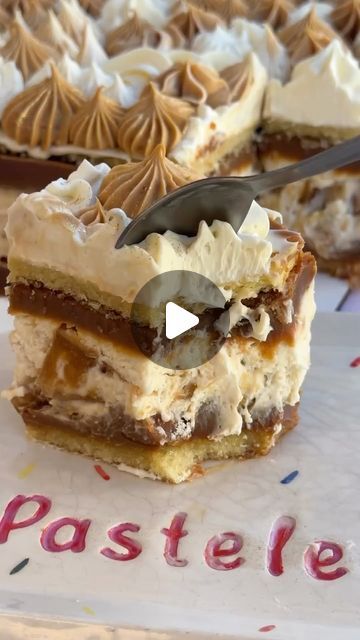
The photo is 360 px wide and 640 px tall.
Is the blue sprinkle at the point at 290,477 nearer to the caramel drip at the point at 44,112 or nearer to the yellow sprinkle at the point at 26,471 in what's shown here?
the yellow sprinkle at the point at 26,471

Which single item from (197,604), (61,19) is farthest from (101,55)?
(197,604)

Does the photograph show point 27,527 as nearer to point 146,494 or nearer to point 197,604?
point 146,494

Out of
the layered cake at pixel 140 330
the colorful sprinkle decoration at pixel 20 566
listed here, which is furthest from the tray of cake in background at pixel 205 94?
the colorful sprinkle decoration at pixel 20 566

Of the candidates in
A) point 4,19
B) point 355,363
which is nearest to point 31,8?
point 4,19

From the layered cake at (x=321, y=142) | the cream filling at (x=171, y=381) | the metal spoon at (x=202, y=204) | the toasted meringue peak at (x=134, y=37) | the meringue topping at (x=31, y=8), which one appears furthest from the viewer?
the meringue topping at (x=31, y=8)

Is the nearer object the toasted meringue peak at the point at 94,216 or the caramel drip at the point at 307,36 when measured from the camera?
the toasted meringue peak at the point at 94,216

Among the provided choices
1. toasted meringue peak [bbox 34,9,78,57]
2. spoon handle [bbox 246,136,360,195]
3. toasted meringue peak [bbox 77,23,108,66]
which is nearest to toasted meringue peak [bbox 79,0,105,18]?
toasted meringue peak [bbox 34,9,78,57]
